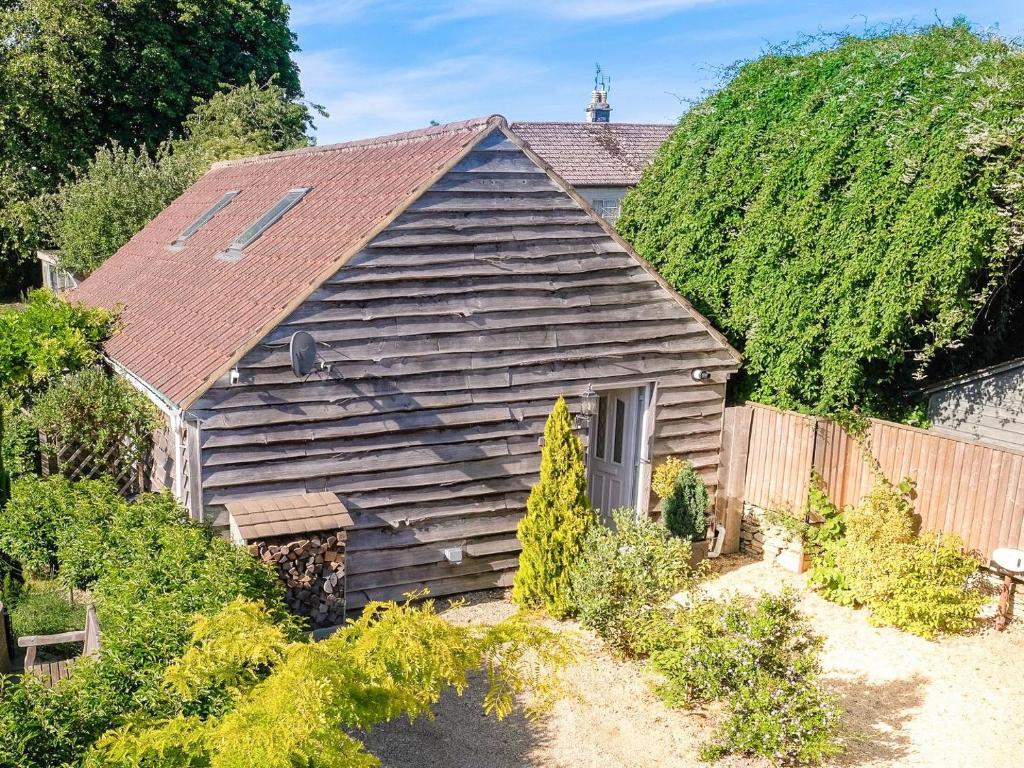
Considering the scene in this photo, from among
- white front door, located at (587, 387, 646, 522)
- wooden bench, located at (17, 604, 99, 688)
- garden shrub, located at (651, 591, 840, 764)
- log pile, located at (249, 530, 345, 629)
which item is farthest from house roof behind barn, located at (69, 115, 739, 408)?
garden shrub, located at (651, 591, 840, 764)

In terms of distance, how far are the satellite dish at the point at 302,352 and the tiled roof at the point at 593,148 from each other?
68.1 ft

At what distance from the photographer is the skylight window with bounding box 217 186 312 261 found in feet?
41.4

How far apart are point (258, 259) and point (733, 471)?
7064 millimetres

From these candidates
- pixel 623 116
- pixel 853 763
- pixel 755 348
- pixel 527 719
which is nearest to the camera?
pixel 853 763

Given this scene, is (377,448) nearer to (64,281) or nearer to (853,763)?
(853,763)

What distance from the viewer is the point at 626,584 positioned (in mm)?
9336

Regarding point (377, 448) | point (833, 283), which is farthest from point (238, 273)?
point (833, 283)

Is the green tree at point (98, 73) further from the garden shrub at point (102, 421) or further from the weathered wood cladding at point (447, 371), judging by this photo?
the weathered wood cladding at point (447, 371)

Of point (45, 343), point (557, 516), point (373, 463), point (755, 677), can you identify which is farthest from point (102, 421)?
point (755, 677)

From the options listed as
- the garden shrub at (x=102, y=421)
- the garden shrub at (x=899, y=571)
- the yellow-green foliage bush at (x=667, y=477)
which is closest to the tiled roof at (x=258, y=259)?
the garden shrub at (x=102, y=421)

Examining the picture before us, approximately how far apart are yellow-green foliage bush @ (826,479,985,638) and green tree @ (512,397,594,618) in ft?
10.7

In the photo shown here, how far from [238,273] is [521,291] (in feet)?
12.8

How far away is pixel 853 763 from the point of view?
7523 millimetres

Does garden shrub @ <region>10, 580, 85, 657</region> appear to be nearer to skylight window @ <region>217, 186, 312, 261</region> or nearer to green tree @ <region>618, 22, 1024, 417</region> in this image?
skylight window @ <region>217, 186, 312, 261</region>
